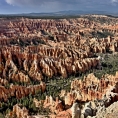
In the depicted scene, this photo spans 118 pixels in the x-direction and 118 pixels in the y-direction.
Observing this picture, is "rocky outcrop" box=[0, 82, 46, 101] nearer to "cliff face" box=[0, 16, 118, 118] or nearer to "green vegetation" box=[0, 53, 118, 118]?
"cliff face" box=[0, 16, 118, 118]

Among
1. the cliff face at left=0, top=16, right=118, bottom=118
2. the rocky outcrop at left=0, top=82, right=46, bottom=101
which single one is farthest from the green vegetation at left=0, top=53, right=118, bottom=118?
the rocky outcrop at left=0, top=82, right=46, bottom=101

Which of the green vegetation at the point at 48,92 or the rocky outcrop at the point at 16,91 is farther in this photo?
the rocky outcrop at the point at 16,91

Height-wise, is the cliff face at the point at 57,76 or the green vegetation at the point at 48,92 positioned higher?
the cliff face at the point at 57,76

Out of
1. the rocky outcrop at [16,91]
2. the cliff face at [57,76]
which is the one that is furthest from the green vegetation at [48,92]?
the rocky outcrop at [16,91]

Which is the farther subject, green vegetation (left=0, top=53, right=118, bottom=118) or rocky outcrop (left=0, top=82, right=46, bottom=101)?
rocky outcrop (left=0, top=82, right=46, bottom=101)

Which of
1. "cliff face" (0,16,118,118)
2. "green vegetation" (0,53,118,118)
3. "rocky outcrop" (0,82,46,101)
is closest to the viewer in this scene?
"cliff face" (0,16,118,118)

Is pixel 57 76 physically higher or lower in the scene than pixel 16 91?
lower

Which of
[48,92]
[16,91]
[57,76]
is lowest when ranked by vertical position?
[57,76]

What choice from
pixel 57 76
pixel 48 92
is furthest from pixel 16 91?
pixel 57 76

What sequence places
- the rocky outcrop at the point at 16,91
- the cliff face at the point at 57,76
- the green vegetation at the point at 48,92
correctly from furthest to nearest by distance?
1. the rocky outcrop at the point at 16,91
2. the green vegetation at the point at 48,92
3. the cliff face at the point at 57,76

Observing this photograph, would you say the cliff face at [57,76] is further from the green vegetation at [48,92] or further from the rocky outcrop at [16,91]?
the green vegetation at [48,92]

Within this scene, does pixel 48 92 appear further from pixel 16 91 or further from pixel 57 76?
pixel 57 76

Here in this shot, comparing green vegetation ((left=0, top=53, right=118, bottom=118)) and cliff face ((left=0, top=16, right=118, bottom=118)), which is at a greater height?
cliff face ((left=0, top=16, right=118, bottom=118))
